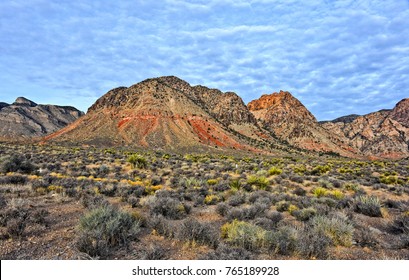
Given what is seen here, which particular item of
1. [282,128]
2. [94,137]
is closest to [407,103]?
[282,128]

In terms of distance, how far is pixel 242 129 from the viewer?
357 feet

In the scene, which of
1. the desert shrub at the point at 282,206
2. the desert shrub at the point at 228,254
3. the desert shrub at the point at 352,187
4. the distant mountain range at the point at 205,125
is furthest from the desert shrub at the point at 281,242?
the distant mountain range at the point at 205,125

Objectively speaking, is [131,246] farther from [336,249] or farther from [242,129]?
[242,129]

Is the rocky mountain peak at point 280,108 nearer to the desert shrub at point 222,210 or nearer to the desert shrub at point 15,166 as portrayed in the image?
the desert shrub at point 15,166

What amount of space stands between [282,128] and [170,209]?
4803 inches

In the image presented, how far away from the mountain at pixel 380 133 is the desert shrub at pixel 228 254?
130 metres

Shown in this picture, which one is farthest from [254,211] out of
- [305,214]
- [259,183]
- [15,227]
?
[259,183]

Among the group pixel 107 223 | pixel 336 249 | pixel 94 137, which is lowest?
pixel 336 249

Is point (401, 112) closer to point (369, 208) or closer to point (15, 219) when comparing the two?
point (369, 208)

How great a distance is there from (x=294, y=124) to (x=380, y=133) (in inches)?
2160

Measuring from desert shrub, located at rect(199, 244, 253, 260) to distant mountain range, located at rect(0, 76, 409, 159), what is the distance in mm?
62853

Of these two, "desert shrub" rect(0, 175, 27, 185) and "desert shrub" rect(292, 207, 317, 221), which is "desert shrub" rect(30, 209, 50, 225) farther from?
"desert shrub" rect(292, 207, 317, 221)

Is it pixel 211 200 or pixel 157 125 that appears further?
pixel 157 125

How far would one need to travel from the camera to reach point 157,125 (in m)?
84.2
